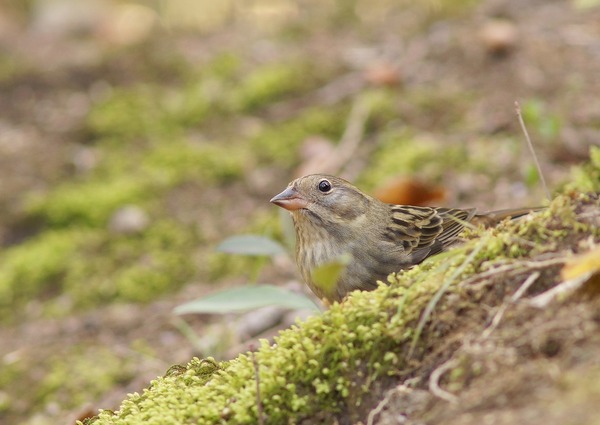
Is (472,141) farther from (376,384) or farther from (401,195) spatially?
(376,384)

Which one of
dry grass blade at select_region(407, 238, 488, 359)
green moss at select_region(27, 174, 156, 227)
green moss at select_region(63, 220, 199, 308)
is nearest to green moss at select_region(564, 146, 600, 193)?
dry grass blade at select_region(407, 238, 488, 359)

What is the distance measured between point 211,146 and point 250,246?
156 inches

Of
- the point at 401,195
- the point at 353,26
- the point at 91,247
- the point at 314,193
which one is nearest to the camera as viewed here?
the point at 314,193

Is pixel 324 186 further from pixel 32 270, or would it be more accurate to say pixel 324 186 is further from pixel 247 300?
pixel 32 270

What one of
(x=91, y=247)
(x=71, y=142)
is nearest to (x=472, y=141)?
(x=91, y=247)

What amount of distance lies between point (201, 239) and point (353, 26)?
13.3 ft

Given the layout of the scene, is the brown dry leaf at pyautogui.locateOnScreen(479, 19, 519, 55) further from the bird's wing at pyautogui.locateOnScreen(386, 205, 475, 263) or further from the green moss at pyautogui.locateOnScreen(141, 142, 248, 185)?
the bird's wing at pyautogui.locateOnScreen(386, 205, 475, 263)

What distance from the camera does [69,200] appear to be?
7191 millimetres

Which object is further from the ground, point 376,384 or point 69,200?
point 69,200

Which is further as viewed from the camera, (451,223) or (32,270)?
(32,270)

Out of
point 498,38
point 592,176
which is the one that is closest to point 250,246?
point 592,176

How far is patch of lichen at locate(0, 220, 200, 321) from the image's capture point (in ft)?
20.9

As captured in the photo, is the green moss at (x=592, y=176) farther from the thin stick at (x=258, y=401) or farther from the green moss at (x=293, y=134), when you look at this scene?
the green moss at (x=293, y=134)

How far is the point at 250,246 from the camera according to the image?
154 inches
